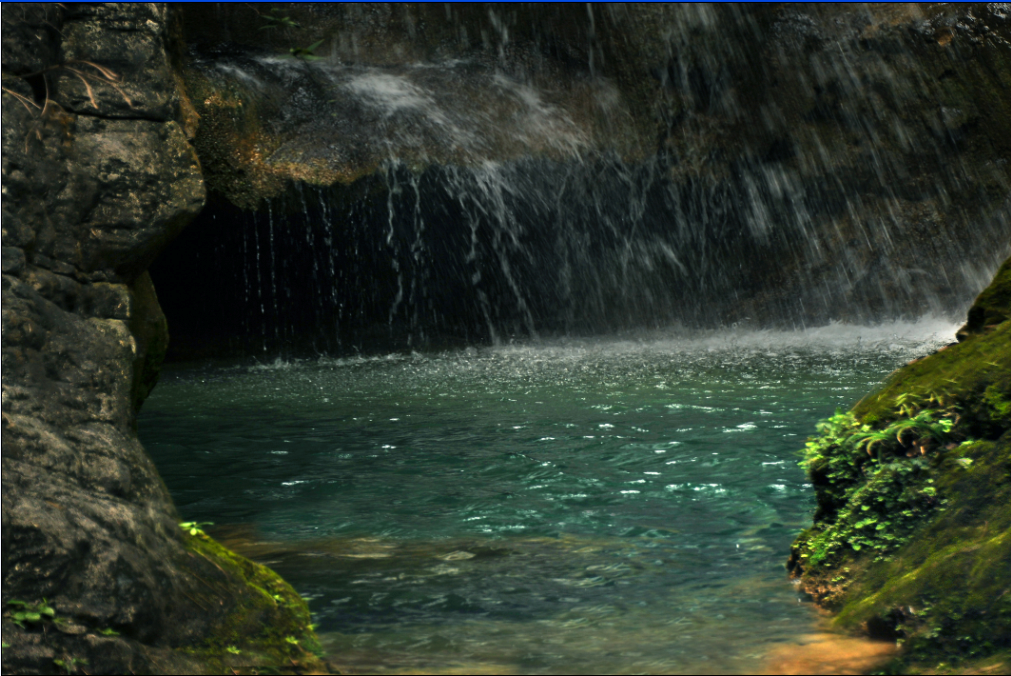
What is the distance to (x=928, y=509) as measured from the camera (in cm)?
386

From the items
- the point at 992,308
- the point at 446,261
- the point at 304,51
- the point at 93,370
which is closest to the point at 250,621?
the point at 93,370

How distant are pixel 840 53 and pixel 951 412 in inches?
532

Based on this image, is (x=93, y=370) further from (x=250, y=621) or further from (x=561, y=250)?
(x=561, y=250)

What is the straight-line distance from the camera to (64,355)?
364cm

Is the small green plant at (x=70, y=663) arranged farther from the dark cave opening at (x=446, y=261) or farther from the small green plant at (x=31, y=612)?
the dark cave opening at (x=446, y=261)

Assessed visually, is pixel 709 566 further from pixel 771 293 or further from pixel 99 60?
pixel 771 293

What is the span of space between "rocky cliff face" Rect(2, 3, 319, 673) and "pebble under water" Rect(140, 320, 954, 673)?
0.71 metres

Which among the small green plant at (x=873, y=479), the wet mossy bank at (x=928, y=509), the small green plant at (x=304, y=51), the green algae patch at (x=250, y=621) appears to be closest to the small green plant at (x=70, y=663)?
the green algae patch at (x=250, y=621)

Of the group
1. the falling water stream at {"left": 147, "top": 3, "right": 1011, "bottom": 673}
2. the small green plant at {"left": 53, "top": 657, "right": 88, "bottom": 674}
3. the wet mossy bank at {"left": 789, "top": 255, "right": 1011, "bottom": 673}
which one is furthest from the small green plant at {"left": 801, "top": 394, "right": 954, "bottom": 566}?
the small green plant at {"left": 53, "top": 657, "right": 88, "bottom": 674}

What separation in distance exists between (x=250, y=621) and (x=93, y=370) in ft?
3.91

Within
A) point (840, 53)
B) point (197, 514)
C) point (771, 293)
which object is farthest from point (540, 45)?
point (197, 514)

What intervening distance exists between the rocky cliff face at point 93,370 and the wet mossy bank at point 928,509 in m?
2.25

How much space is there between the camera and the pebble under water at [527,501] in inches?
148

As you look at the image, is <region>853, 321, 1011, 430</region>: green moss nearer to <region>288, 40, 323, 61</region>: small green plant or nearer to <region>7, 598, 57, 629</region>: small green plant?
<region>7, 598, 57, 629</region>: small green plant
